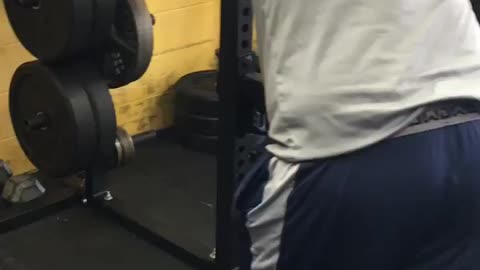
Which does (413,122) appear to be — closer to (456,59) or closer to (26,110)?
(456,59)

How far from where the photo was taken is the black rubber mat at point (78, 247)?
2148mm

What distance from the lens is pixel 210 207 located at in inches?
96.7

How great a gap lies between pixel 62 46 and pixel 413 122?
42.9 inches

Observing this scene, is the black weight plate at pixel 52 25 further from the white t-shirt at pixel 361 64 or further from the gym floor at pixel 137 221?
the white t-shirt at pixel 361 64

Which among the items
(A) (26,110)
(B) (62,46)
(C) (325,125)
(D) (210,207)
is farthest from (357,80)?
(D) (210,207)

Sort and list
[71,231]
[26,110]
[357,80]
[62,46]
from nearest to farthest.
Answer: [357,80] < [62,46] < [26,110] < [71,231]

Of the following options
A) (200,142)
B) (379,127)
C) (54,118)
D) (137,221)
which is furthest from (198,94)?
(379,127)

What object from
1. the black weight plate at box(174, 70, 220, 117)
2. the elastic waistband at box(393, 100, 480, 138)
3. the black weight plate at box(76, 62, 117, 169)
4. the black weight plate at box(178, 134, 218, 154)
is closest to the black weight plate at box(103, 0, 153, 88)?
the black weight plate at box(76, 62, 117, 169)

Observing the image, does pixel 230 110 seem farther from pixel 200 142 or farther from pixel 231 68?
pixel 200 142

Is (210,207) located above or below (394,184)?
below

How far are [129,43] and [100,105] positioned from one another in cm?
19

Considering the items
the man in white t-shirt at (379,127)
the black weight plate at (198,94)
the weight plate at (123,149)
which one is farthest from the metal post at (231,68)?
the black weight plate at (198,94)

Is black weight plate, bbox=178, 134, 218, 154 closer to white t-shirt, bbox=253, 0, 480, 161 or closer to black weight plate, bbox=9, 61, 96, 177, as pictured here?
black weight plate, bbox=9, 61, 96, 177

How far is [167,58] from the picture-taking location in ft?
9.53
